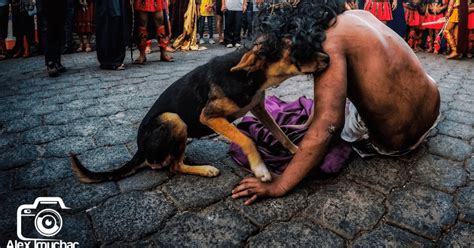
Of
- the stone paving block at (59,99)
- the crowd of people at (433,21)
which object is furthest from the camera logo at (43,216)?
the crowd of people at (433,21)

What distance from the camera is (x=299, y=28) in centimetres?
182

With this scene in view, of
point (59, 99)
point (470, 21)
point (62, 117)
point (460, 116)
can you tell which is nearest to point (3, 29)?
point (59, 99)

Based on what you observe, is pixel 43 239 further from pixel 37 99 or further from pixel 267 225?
pixel 37 99

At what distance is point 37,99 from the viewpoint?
13.6 ft

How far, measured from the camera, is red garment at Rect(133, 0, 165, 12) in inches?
247

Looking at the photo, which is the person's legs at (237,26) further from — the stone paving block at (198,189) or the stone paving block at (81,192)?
the stone paving block at (81,192)

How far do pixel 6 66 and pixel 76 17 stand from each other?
2.49 m

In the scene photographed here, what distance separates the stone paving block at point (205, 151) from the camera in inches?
100

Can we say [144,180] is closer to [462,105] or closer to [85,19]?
[462,105]

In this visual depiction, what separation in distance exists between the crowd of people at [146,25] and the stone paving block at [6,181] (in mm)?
3074

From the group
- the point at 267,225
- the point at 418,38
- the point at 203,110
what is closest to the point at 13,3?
the point at 203,110

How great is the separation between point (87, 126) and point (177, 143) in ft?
5.13

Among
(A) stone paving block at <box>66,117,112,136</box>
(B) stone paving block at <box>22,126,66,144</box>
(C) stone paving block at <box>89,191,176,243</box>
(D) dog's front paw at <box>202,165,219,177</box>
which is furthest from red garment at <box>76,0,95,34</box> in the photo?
(C) stone paving block at <box>89,191,176,243</box>

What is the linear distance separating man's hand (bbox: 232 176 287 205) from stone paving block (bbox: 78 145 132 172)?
3.47 ft
